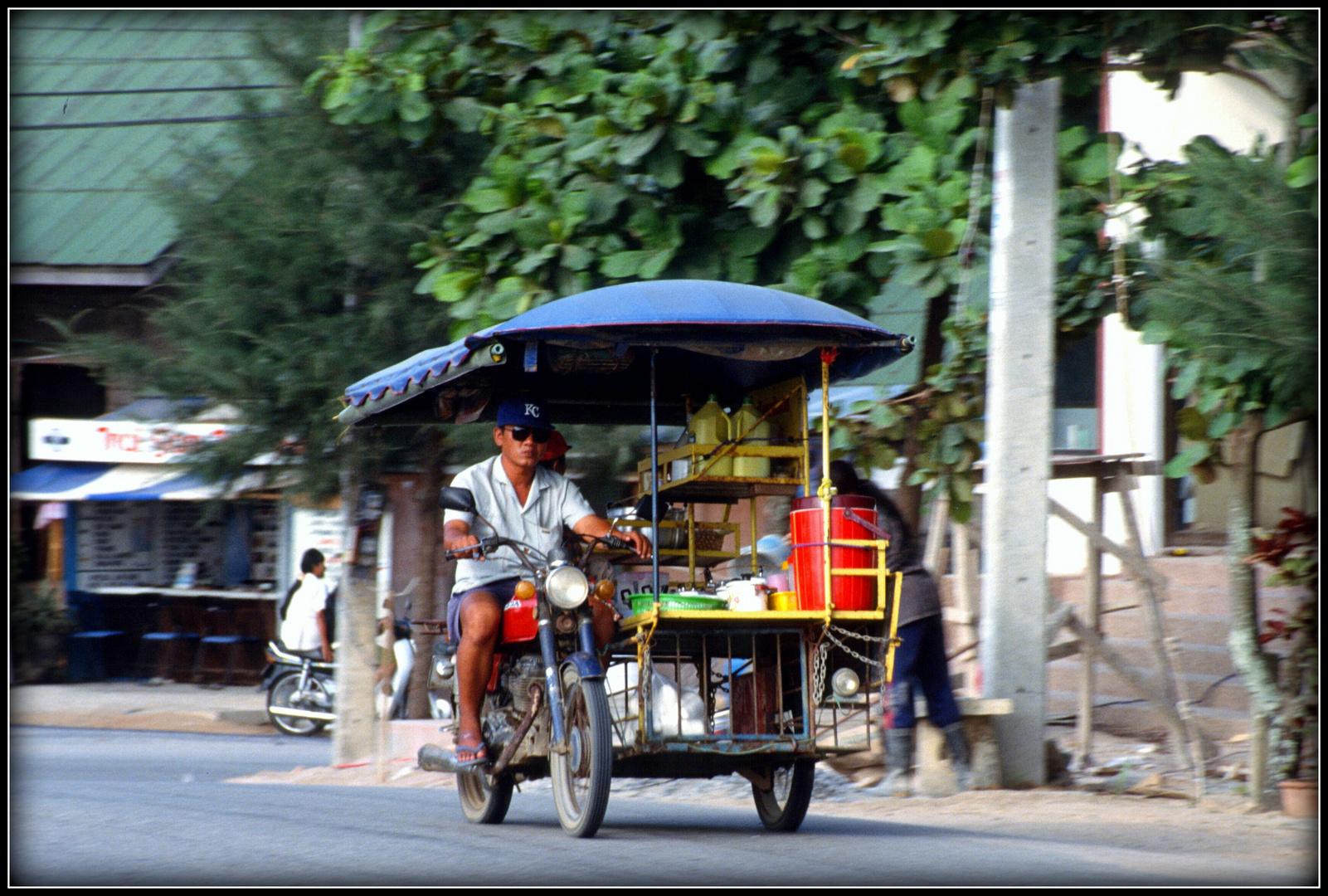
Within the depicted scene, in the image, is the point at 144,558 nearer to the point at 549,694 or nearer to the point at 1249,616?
the point at 549,694

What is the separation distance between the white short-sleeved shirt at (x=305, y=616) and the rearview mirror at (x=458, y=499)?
8.28 meters

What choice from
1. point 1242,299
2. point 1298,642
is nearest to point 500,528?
point 1242,299

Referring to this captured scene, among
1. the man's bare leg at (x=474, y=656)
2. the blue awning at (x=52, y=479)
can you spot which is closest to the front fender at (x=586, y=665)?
the man's bare leg at (x=474, y=656)

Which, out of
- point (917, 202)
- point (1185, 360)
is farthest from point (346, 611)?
point (1185, 360)

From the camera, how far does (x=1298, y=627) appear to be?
23.8ft

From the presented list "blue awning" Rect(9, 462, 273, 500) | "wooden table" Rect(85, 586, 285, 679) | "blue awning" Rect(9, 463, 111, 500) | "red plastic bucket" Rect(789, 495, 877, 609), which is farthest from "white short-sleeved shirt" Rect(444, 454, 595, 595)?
"blue awning" Rect(9, 463, 111, 500)

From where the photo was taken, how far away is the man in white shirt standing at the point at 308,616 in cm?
1397

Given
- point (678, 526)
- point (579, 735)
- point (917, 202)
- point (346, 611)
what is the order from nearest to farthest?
1. point (579, 735)
2. point (678, 526)
3. point (917, 202)
4. point (346, 611)

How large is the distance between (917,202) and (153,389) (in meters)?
5.82

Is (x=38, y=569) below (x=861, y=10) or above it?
below

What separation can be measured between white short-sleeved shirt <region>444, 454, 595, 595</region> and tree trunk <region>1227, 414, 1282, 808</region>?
3277 mm

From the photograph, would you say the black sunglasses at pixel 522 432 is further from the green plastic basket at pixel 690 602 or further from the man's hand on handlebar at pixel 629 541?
the green plastic basket at pixel 690 602

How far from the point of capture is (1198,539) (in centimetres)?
1184

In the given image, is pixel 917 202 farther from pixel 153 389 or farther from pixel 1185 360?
pixel 153 389
